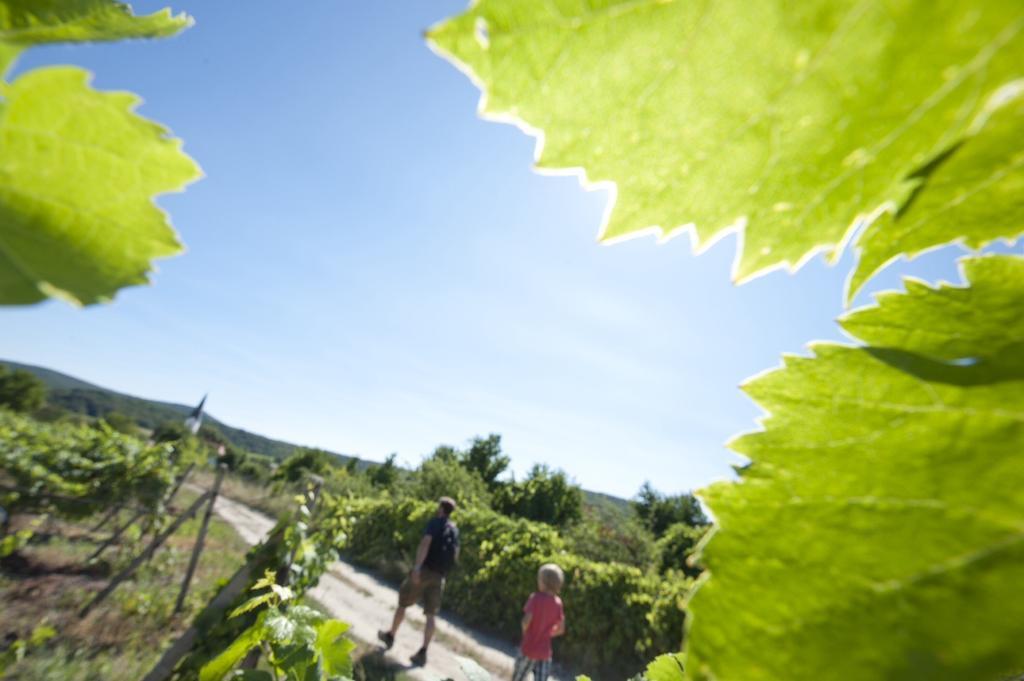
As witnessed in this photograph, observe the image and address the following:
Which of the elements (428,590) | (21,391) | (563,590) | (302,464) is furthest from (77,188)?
(21,391)

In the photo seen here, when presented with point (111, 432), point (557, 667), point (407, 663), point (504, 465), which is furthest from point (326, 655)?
point (504, 465)

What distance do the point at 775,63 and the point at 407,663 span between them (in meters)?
11.2

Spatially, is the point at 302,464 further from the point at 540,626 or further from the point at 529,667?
the point at 540,626

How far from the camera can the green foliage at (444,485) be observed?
957 inches

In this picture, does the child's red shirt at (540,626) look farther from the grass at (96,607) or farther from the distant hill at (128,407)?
the distant hill at (128,407)

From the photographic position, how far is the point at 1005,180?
0.45 meters

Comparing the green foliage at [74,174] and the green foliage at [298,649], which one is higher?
the green foliage at [74,174]

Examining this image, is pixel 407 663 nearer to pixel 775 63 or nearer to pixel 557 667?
pixel 557 667

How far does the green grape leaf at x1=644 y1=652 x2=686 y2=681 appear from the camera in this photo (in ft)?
5.26

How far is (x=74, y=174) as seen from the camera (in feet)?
1.68

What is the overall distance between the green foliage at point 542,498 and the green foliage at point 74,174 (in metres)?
27.6

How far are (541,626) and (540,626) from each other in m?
0.02

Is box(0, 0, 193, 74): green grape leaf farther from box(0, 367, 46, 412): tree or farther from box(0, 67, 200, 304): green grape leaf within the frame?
box(0, 367, 46, 412): tree

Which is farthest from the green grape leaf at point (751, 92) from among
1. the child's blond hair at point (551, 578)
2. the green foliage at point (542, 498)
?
the green foliage at point (542, 498)
